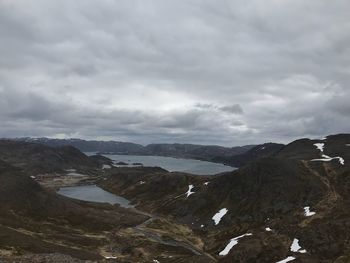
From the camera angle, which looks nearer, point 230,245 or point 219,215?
point 230,245

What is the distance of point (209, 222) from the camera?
155 metres

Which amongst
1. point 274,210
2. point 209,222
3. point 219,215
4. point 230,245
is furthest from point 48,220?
point 274,210

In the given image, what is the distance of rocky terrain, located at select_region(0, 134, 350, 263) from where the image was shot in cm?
10106

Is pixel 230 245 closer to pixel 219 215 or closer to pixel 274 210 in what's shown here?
pixel 274 210

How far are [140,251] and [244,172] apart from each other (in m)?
86.0

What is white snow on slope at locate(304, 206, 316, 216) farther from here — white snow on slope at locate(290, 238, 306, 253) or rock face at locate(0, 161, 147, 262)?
rock face at locate(0, 161, 147, 262)

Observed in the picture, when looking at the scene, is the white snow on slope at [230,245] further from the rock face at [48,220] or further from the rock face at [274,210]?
the rock face at [48,220]

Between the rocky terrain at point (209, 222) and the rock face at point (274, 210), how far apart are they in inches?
12.0

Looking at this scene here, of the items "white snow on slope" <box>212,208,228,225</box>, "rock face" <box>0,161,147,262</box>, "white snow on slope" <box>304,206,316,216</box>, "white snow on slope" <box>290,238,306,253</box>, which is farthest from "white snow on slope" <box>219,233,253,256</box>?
"rock face" <box>0,161,147,262</box>

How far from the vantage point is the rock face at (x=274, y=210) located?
103438mm

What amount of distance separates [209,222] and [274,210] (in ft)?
79.7

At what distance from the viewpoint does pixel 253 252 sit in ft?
336

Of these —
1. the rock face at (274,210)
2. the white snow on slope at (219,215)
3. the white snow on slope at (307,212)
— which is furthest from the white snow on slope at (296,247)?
the white snow on slope at (219,215)

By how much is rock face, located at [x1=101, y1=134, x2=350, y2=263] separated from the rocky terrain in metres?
0.30
